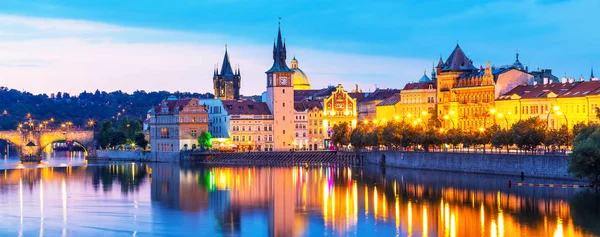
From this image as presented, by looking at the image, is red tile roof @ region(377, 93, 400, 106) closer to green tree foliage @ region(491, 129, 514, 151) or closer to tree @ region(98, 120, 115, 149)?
tree @ region(98, 120, 115, 149)

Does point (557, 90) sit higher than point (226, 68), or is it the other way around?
point (226, 68)

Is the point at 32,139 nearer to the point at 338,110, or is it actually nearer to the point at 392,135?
the point at 338,110

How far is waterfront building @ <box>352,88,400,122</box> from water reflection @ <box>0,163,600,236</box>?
62354 millimetres

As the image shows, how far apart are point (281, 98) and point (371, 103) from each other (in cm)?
1978

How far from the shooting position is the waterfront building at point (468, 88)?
12769 centimetres

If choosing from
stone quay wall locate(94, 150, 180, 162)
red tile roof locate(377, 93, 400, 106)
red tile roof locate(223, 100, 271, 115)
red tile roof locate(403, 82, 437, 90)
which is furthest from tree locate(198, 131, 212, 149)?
red tile roof locate(403, 82, 437, 90)

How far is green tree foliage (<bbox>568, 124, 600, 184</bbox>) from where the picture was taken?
75188 millimetres

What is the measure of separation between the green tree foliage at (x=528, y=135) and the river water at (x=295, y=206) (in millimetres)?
3355

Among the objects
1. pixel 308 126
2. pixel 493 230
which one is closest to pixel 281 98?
pixel 308 126

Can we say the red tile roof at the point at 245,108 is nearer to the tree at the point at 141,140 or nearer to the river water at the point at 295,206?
the tree at the point at 141,140

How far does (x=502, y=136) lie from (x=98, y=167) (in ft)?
166

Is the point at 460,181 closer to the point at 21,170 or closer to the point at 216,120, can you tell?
the point at 21,170

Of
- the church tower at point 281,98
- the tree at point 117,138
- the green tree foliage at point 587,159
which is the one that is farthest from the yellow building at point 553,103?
the tree at point 117,138

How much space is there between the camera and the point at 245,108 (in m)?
154
